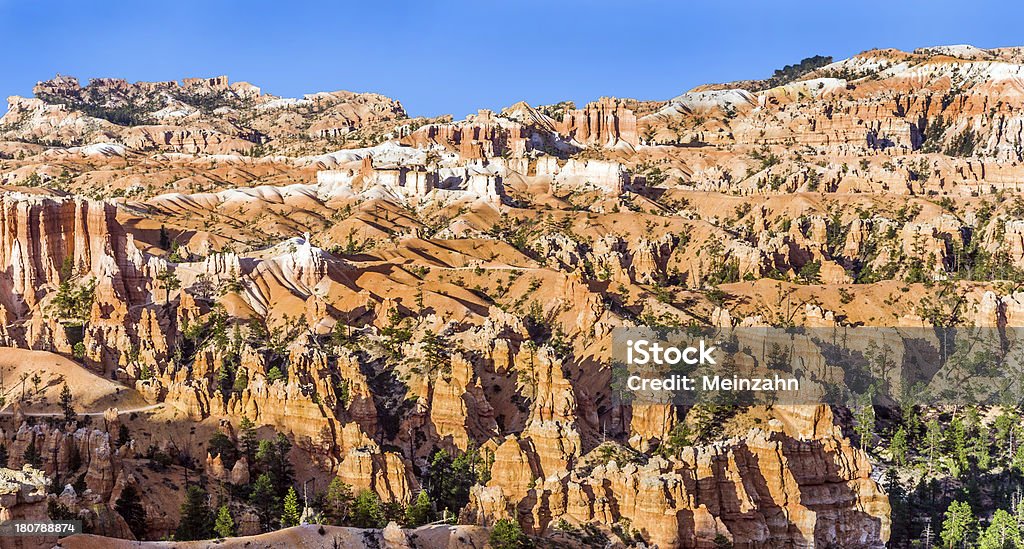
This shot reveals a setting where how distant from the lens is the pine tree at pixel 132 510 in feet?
193

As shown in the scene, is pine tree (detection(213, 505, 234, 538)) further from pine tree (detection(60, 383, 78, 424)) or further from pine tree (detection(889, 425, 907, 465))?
pine tree (detection(889, 425, 907, 465))

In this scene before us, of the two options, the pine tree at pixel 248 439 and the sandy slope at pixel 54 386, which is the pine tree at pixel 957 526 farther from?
the sandy slope at pixel 54 386

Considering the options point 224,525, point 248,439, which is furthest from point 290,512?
point 248,439

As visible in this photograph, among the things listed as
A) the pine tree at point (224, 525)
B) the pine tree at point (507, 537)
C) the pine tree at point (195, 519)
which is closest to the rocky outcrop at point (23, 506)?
the pine tree at point (224, 525)

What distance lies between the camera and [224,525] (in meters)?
57.6

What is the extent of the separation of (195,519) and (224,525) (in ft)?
10.0

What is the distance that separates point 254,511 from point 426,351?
102 feet

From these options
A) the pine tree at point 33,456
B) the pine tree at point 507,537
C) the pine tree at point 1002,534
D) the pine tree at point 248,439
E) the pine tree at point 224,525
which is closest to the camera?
the pine tree at point 507,537

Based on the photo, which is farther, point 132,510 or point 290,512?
point 290,512

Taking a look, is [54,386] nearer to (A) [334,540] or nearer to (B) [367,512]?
(B) [367,512]

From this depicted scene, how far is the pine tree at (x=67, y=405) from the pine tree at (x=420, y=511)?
24238 millimetres

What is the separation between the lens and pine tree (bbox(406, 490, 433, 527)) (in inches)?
2456

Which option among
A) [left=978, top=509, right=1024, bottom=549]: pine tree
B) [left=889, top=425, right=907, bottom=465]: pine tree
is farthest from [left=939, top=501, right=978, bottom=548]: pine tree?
[left=889, top=425, right=907, bottom=465]: pine tree

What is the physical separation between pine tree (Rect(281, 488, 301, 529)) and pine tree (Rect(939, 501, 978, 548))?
33.9 meters
